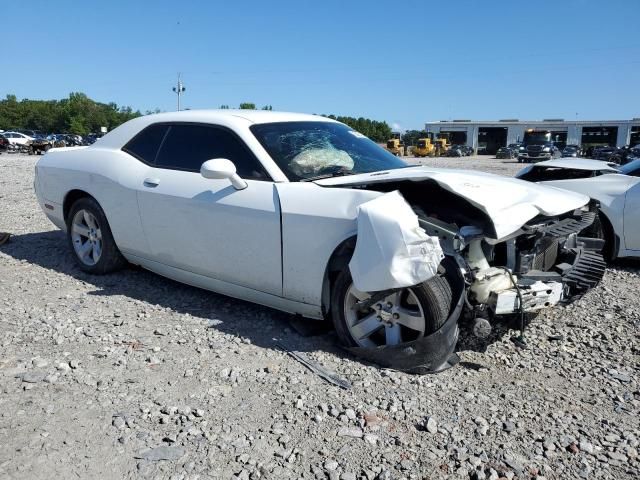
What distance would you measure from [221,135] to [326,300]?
62.3 inches

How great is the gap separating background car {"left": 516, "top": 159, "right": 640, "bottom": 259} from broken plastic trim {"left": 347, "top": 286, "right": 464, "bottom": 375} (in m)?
2.91

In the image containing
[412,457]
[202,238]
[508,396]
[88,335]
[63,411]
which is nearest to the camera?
[412,457]

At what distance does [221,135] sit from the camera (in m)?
4.08

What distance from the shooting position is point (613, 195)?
5.50 meters

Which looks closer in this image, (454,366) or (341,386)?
(341,386)

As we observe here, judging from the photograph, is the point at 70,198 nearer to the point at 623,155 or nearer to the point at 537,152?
the point at 623,155

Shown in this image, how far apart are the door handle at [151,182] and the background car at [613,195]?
409 cm

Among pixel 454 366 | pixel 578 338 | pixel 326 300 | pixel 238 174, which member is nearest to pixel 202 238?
pixel 238 174

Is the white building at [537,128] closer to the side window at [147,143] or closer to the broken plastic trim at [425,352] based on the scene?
the side window at [147,143]

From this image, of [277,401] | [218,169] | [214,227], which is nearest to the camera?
[277,401]

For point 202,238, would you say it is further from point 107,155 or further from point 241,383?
→ point 107,155

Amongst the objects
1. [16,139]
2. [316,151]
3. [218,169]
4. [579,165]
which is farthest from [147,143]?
[16,139]

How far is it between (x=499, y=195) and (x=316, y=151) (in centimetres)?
141

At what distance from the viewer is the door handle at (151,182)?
423 centimetres
